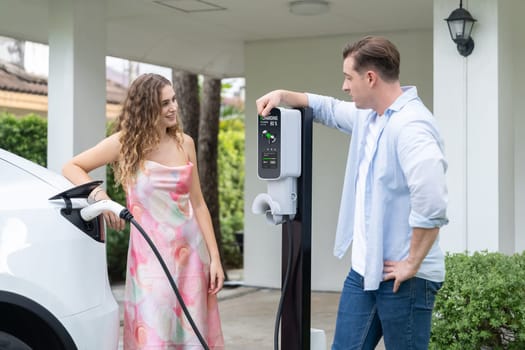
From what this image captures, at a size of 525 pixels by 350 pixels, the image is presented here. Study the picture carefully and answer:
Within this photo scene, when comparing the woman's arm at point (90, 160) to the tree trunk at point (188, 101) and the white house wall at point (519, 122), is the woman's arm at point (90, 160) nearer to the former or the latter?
the white house wall at point (519, 122)

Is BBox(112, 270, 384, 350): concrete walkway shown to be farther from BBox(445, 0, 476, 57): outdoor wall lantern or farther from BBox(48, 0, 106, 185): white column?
BBox(445, 0, 476, 57): outdoor wall lantern

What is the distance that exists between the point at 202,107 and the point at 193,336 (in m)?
8.63

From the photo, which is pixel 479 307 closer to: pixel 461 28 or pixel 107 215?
pixel 461 28

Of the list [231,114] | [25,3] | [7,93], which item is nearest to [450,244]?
[25,3]

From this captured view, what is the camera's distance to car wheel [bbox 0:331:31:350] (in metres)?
3.17

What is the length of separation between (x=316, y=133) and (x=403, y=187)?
6063 mm

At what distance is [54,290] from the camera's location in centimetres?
318

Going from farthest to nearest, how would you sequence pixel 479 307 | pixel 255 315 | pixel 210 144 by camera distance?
pixel 210 144
pixel 255 315
pixel 479 307

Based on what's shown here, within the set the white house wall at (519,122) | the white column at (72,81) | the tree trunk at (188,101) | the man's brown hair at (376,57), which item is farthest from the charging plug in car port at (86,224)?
the tree trunk at (188,101)

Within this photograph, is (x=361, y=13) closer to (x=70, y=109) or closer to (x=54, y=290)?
(x=70, y=109)

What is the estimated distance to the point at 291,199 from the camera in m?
3.30

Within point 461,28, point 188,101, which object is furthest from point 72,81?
point 188,101

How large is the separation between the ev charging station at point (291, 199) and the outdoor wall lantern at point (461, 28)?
8.92 ft

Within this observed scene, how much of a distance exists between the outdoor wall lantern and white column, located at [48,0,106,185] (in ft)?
9.21
